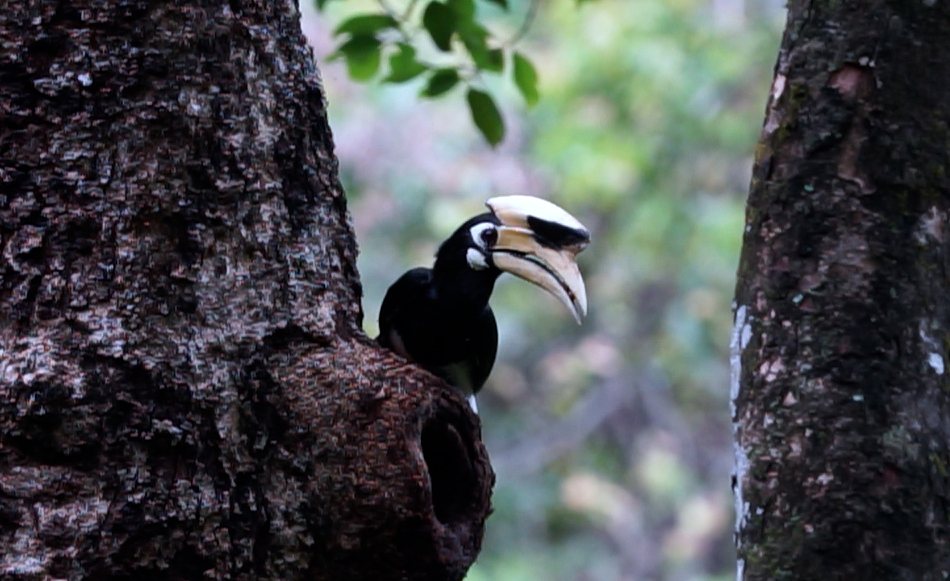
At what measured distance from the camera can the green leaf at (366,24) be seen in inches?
83.7

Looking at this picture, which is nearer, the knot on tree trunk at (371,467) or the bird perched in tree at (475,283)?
the knot on tree trunk at (371,467)

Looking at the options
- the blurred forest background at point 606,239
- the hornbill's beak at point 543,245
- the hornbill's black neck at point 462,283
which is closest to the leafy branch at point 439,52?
the hornbill's black neck at point 462,283

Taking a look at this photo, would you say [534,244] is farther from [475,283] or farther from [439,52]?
[439,52]

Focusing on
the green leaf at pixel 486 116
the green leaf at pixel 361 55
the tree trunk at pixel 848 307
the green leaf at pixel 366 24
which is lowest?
the tree trunk at pixel 848 307

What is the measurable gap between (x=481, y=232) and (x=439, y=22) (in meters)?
0.36

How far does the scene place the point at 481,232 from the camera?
74.1 inches

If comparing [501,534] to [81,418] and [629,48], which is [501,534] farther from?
[81,418]

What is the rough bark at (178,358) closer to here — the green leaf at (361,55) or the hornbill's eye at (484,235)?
the hornbill's eye at (484,235)

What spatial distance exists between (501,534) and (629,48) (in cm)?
234

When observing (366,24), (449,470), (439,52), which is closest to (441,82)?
(439,52)

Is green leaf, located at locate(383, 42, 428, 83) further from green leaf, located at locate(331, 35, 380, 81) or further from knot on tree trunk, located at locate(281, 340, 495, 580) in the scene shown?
knot on tree trunk, located at locate(281, 340, 495, 580)

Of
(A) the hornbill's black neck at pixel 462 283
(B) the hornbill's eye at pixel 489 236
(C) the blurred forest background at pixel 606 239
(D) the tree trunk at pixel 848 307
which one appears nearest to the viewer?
(D) the tree trunk at pixel 848 307

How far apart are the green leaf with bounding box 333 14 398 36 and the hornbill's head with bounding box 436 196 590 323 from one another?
43cm

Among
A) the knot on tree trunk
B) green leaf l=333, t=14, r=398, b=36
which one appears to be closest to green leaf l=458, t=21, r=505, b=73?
green leaf l=333, t=14, r=398, b=36
